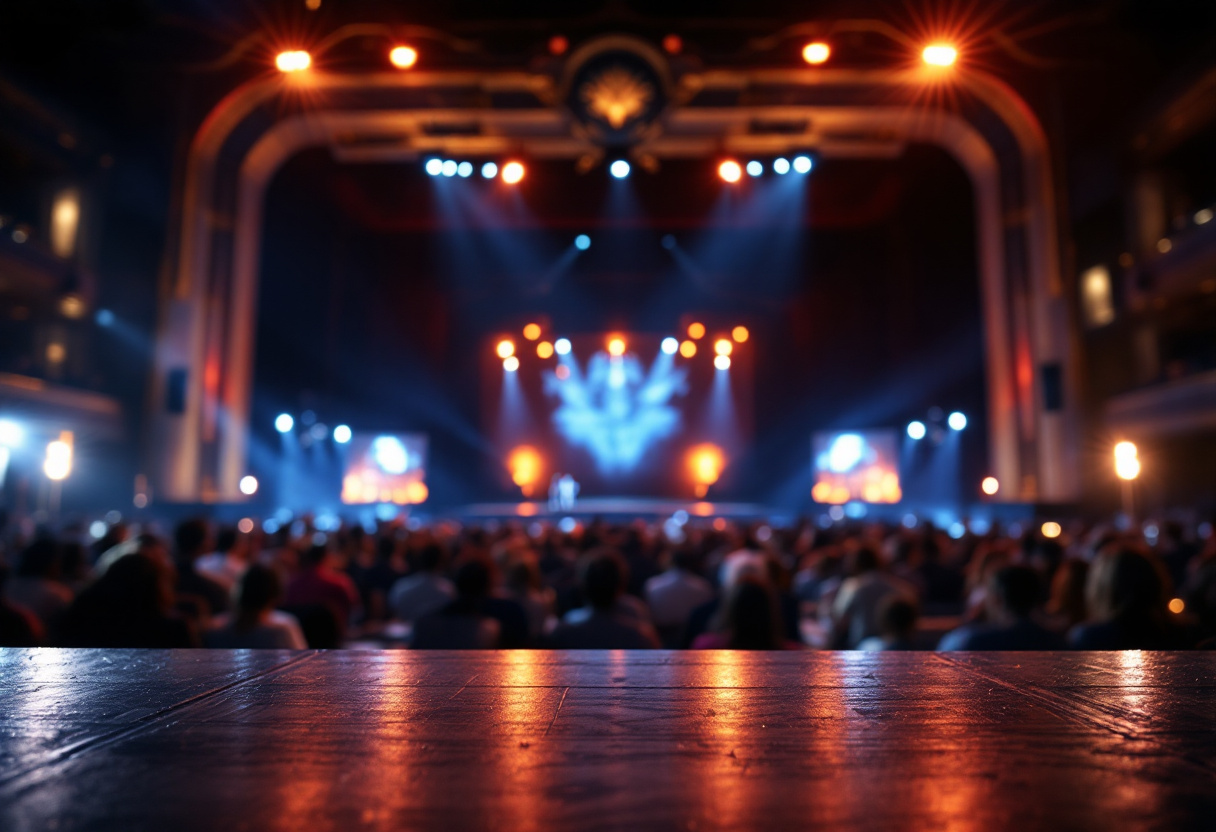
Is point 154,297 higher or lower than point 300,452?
higher

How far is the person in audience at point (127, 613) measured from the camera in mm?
2750

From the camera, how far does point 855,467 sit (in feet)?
63.9

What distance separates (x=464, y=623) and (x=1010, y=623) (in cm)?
230

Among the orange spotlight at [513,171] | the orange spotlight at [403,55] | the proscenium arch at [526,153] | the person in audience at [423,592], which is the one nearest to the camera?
the person in audience at [423,592]

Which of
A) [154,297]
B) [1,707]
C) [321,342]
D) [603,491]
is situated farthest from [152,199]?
[1,707]

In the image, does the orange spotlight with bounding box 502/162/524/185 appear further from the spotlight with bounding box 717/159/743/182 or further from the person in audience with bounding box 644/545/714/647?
the person in audience with bounding box 644/545/714/647

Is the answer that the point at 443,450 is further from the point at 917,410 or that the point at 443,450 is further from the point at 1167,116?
the point at 1167,116

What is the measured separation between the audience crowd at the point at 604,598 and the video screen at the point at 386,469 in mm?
12290

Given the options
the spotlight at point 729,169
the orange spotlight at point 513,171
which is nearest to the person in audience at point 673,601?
the spotlight at point 729,169

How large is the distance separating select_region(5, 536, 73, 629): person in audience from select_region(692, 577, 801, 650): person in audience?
3.42 meters

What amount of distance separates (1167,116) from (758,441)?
492 inches

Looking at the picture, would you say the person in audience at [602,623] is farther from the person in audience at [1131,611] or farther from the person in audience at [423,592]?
the person in audience at [1131,611]

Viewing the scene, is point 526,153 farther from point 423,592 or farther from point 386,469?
point 423,592

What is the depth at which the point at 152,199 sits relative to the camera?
13914 mm
